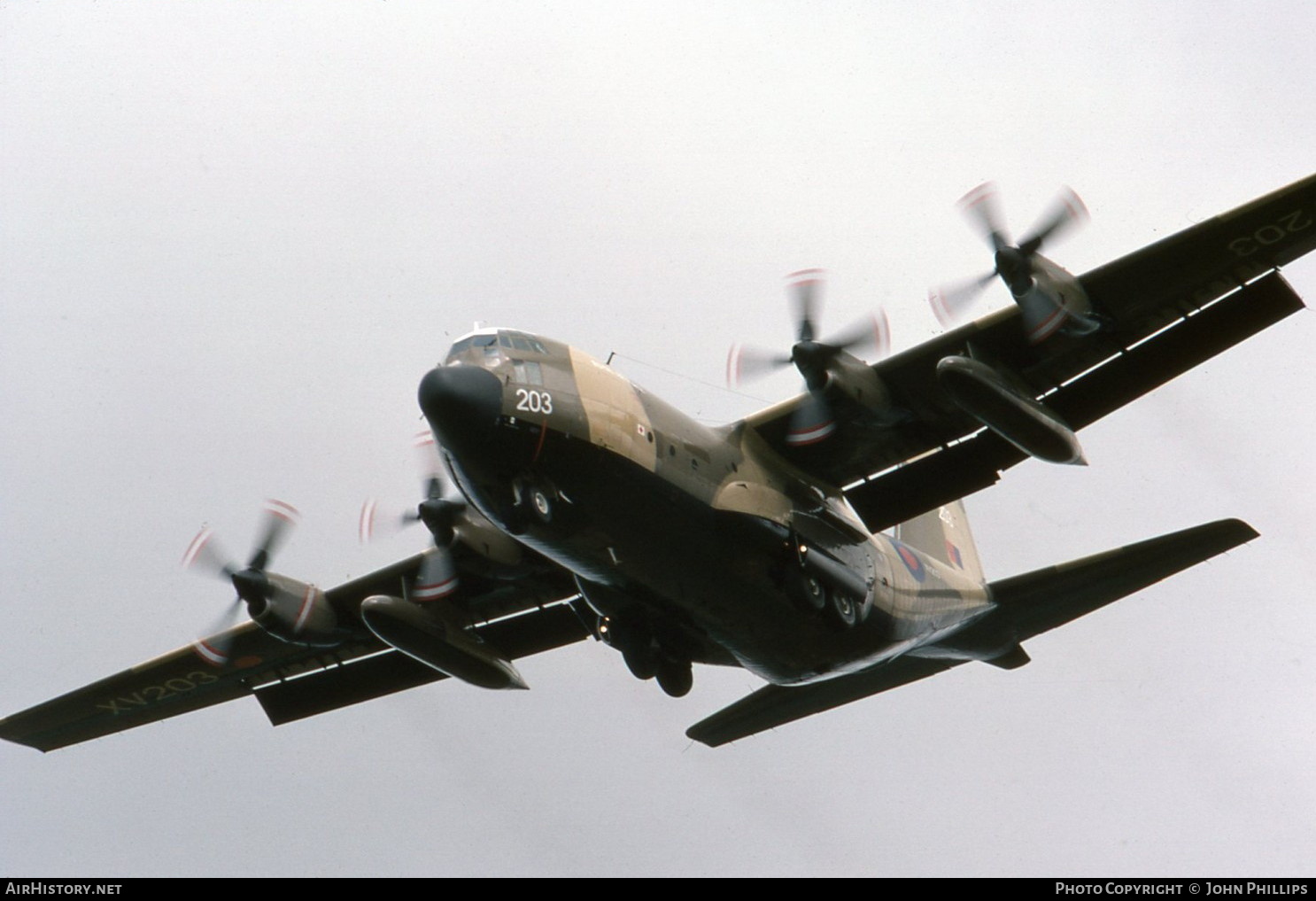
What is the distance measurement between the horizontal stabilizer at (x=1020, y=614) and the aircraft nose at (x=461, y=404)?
747 centimetres

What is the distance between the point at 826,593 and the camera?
19250 mm

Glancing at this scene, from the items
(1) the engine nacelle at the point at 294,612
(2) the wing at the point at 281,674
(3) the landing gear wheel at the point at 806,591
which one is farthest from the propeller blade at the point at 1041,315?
(1) the engine nacelle at the point at 294,612

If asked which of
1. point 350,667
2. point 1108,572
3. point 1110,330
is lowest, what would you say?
point 1108,572

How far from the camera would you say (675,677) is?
20.2m

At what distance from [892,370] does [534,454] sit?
17.0ft

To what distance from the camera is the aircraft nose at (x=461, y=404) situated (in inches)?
661

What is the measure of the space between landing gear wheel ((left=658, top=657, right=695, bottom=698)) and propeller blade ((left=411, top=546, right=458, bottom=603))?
320 centimetres

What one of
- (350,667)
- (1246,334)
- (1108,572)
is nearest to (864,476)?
(1108,572)

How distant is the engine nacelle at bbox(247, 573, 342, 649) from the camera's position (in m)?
21.5

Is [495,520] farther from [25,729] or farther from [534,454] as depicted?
[25,729]

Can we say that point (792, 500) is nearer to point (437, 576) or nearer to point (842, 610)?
point (842, 610)

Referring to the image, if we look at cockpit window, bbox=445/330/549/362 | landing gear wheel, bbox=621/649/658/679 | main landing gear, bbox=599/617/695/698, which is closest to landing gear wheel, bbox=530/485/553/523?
cockpit window, bbox=445/330/549/362

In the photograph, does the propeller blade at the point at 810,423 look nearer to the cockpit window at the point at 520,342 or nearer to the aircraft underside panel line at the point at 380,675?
the cockpit window at the point at 520,342

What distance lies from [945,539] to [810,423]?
5726 millimetres
